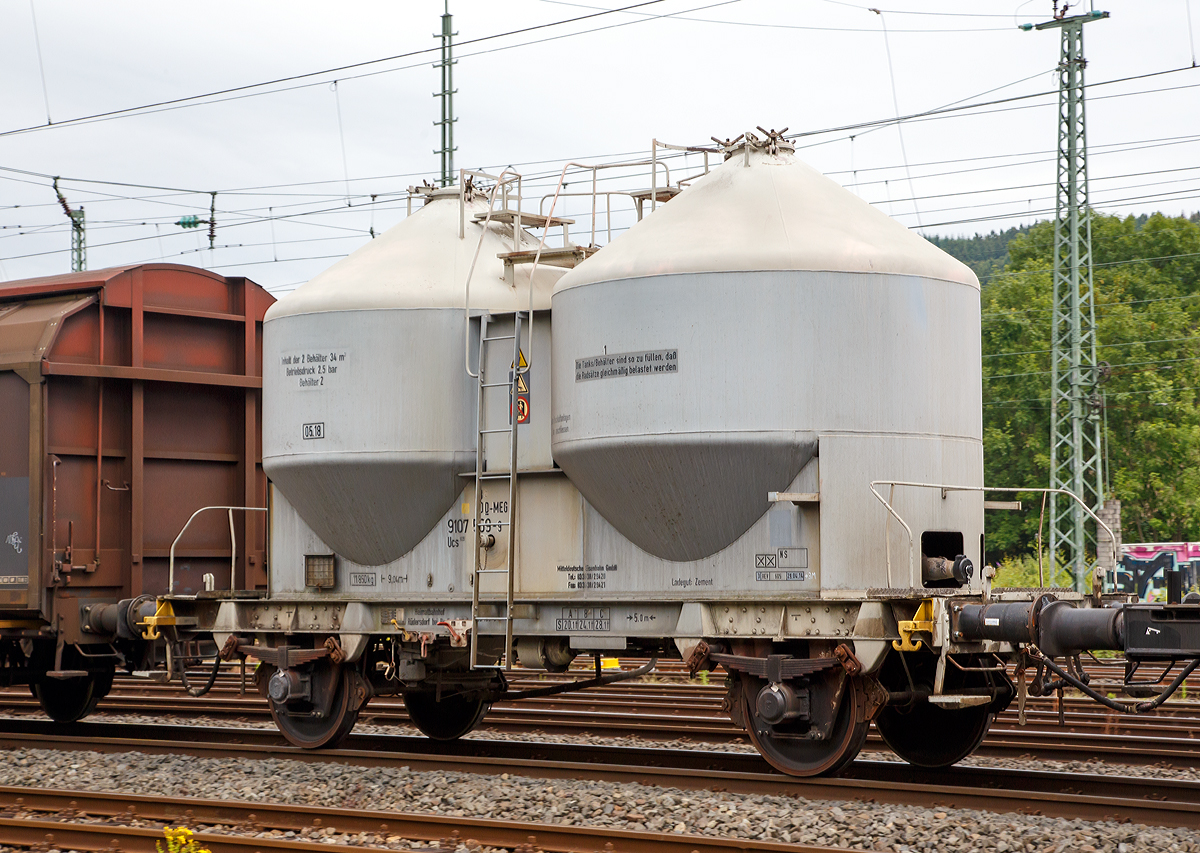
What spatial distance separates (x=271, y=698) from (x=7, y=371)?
4.53 metres

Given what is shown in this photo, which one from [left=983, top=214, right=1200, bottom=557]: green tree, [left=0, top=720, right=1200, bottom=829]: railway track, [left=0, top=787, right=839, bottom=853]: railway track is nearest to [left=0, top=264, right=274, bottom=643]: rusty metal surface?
[left=0, top=720, right=1200, bottom=829]: railway track

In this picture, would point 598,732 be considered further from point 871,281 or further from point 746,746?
point 871,281

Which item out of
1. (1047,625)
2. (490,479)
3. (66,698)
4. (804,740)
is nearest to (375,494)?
(490,479)

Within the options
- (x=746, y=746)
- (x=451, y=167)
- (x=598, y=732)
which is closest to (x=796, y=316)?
(x=746, y=746)

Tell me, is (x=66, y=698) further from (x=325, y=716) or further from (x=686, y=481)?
(x=686, y=481)

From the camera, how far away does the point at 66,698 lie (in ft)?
49.1

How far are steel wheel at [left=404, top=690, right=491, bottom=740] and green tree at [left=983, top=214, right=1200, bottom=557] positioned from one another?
39.9 meters

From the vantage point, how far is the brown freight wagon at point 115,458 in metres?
13.4

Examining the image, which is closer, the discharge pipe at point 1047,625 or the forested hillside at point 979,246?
the discharge pipe at point 1047,625

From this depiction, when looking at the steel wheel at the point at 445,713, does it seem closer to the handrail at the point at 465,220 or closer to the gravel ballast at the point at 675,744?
the gravel ballast at the point at 675,744

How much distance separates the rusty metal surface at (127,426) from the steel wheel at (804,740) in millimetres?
6885

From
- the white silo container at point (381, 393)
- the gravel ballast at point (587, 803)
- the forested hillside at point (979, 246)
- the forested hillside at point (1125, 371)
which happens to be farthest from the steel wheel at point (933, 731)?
the forested hillside at point (979, 246)

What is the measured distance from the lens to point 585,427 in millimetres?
10812

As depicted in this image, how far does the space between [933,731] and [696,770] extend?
223cm
